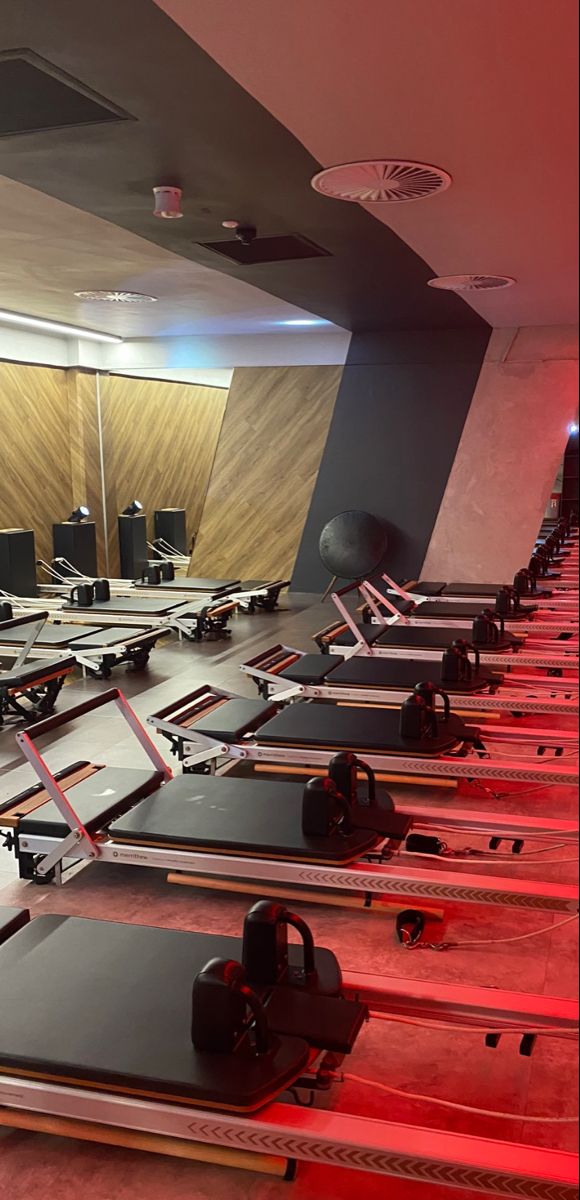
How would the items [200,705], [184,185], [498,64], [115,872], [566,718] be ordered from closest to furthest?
[566,718] < [498,64] < [115,872] < [184,185] < [200,705]

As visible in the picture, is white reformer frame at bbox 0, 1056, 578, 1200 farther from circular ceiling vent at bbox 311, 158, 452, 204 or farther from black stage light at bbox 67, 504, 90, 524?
black stage light at bbox 67, 504, 90, 524

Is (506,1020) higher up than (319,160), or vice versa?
(319,160)

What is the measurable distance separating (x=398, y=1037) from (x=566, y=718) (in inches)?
74.9

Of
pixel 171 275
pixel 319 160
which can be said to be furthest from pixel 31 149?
pixel 171 275

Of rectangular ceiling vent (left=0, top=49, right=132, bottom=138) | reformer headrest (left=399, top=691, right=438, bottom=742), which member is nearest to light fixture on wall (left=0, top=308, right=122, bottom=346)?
rectangular ceiling vent (left=0, top=49, right=132, bottom=138)

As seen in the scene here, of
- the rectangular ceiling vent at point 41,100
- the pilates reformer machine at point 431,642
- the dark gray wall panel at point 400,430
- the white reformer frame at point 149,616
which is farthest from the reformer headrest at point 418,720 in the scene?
the dark gray wall panel at point 400,430

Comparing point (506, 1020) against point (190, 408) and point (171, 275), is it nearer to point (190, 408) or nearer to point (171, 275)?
point (171, 275)

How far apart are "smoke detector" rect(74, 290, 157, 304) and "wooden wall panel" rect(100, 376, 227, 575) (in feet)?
12.5

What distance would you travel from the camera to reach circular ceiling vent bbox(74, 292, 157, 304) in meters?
8.23

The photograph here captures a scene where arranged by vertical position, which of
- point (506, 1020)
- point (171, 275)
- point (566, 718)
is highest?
point (171, 275)

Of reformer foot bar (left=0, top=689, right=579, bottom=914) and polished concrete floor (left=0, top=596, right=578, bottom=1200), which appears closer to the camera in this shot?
polished concrete floor (left=0, top=596, right=578, bottom=1200)

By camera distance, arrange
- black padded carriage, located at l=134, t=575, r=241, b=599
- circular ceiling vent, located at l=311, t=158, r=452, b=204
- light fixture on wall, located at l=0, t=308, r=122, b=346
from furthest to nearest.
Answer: light fixture on wall, located at l=0, t=308, r=122, b=346
black padded carriage, located at l=134, t=575, r=241, b=599
circular ceiling vent, located at l=311, t=158, r=452, b=204

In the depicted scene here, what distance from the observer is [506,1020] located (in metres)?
2.14

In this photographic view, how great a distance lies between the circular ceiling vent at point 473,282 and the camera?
6.44 m
